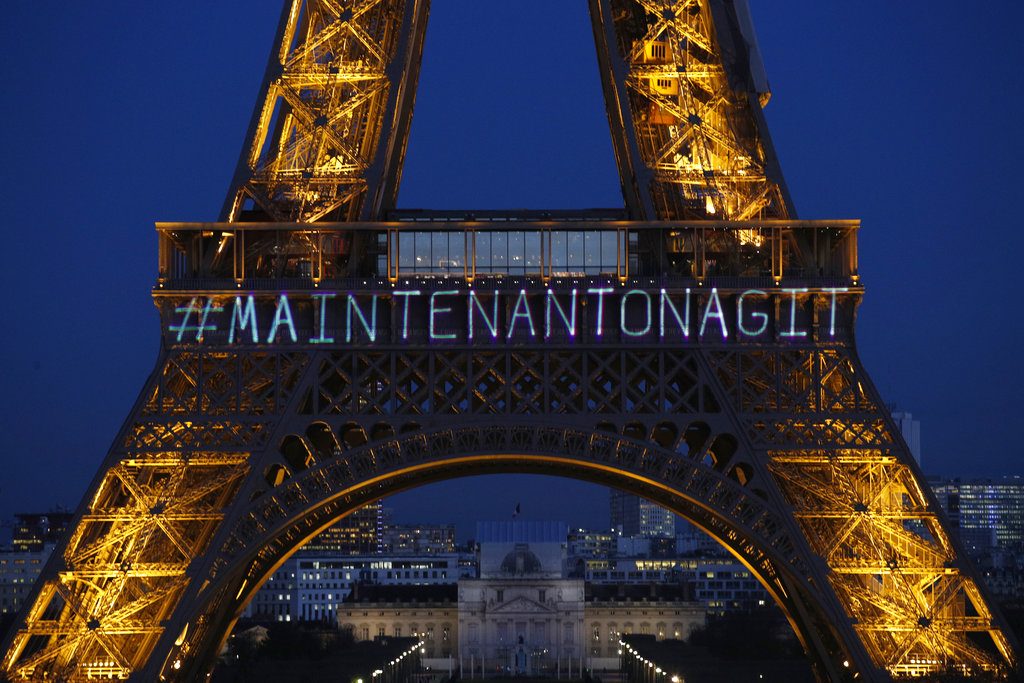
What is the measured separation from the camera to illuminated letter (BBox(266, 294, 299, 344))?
159 ft

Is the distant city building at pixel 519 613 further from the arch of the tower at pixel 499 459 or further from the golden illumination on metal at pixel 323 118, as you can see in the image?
the arch of the tower at pixel 499 459

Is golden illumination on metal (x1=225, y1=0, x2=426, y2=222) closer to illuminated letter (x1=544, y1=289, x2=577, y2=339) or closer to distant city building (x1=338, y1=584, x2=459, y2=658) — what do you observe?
illuminated letter (x1=544, y1=289, x2=577, y2=339)

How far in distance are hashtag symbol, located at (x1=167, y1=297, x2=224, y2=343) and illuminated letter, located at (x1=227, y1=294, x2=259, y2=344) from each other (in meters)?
0.52

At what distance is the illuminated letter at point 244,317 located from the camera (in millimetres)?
48312

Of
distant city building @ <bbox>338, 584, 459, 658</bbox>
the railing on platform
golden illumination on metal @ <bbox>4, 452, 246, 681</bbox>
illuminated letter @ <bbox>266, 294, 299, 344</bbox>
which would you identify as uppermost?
distant city building @ <bbox>338, 584, 459, 658</bbox>

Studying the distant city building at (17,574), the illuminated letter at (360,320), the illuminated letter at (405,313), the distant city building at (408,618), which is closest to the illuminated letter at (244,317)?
the illuminated letter at (360,320)

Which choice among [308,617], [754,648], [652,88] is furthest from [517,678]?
[652,88]

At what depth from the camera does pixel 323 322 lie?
48.6 meters

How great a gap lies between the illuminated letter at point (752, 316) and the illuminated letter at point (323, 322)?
1168 centimetres

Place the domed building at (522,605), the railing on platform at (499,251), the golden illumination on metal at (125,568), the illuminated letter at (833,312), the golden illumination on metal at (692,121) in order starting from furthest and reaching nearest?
the domed building at (522,605)
the golden illumination on metal at (692,121)
the railing on platform at (499,251)
the illuminated letter at (833,312)
the golden illumination on metal at (125,568)

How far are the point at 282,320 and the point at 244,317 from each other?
3.57ft

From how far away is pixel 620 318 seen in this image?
48.6 metres

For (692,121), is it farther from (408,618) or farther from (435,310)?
(408,618)

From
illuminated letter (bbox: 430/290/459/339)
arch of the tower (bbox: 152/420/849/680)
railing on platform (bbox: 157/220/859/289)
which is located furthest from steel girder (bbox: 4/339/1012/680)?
railing on platform (bbox: 157/220/859/289)
